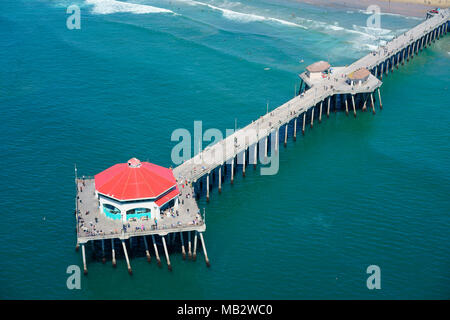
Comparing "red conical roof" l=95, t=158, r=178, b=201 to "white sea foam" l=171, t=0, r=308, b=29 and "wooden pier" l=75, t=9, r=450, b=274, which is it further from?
"white sea foam" l=171, t=0, r=308, b=29

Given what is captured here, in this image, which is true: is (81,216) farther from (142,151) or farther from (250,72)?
Result: (250,72)

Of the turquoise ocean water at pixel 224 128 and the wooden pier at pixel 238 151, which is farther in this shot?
the wooden pier at pixel 238 151

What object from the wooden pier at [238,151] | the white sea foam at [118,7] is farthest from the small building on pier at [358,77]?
the white sea foam at [118,7]

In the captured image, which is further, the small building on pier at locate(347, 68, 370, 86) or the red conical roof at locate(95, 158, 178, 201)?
the small building on pier at locate(347, 68, 370, 86)

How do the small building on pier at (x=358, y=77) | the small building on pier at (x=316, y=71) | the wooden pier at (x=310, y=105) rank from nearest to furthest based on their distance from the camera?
1. the wooden pier at (x=310, y=105)
2. the small building on pier at (x=358, y=77)
3. the small building on pier at (x=316, y=71)

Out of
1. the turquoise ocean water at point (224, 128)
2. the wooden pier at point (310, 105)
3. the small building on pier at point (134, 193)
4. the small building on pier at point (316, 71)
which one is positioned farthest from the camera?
the small building on pier at point (316, 71)

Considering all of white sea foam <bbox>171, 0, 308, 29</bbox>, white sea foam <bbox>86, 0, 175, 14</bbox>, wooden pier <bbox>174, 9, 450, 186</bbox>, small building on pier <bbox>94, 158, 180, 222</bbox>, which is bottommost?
small building on pier <bbox>94, 158, 180, 222</bbox>

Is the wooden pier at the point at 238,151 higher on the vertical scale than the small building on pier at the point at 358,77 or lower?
lower

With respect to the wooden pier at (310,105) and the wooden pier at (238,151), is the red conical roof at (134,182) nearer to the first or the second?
the wooden pier at (238,151)

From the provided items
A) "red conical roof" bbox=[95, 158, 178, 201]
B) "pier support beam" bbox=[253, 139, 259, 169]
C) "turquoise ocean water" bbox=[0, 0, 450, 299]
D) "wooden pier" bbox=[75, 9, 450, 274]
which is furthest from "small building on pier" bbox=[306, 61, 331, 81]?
"red conical roof" bbox=[95, 158, 178, 201]
